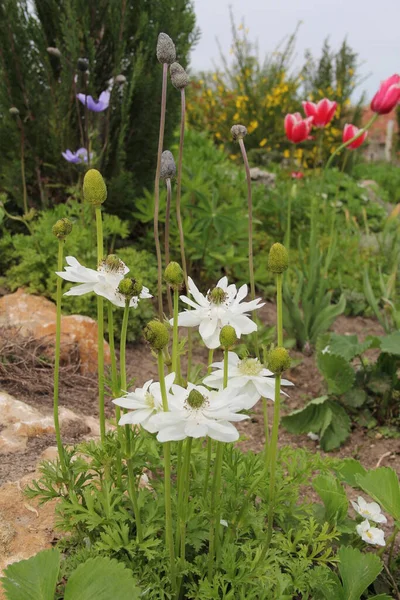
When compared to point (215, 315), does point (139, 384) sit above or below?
below

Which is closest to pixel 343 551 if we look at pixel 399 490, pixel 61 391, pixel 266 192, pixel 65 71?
pixel 399 490

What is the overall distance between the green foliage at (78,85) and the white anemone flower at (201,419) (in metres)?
2.81

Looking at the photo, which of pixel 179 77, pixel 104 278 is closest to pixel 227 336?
pixel 104 278

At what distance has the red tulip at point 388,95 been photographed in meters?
2.81

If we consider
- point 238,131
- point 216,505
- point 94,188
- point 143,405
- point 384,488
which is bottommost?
point 384,488

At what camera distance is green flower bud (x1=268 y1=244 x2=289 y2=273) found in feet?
3.34

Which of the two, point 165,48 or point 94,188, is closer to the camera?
point 94,188

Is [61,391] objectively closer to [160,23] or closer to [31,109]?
[31,109]

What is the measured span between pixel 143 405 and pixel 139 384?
5.57 ft

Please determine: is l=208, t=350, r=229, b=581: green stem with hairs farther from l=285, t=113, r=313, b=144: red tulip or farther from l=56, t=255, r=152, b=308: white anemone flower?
l=285, t=113, r=313, b=144: red tulip

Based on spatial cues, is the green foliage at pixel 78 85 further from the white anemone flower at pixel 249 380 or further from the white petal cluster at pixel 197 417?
the white petal cluster at pixel 197 417

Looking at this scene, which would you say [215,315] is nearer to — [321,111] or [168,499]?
[168,499]

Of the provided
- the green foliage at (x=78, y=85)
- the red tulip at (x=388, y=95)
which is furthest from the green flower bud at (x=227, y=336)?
the green foliage at (x=78, y=85)

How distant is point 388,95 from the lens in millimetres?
2818
